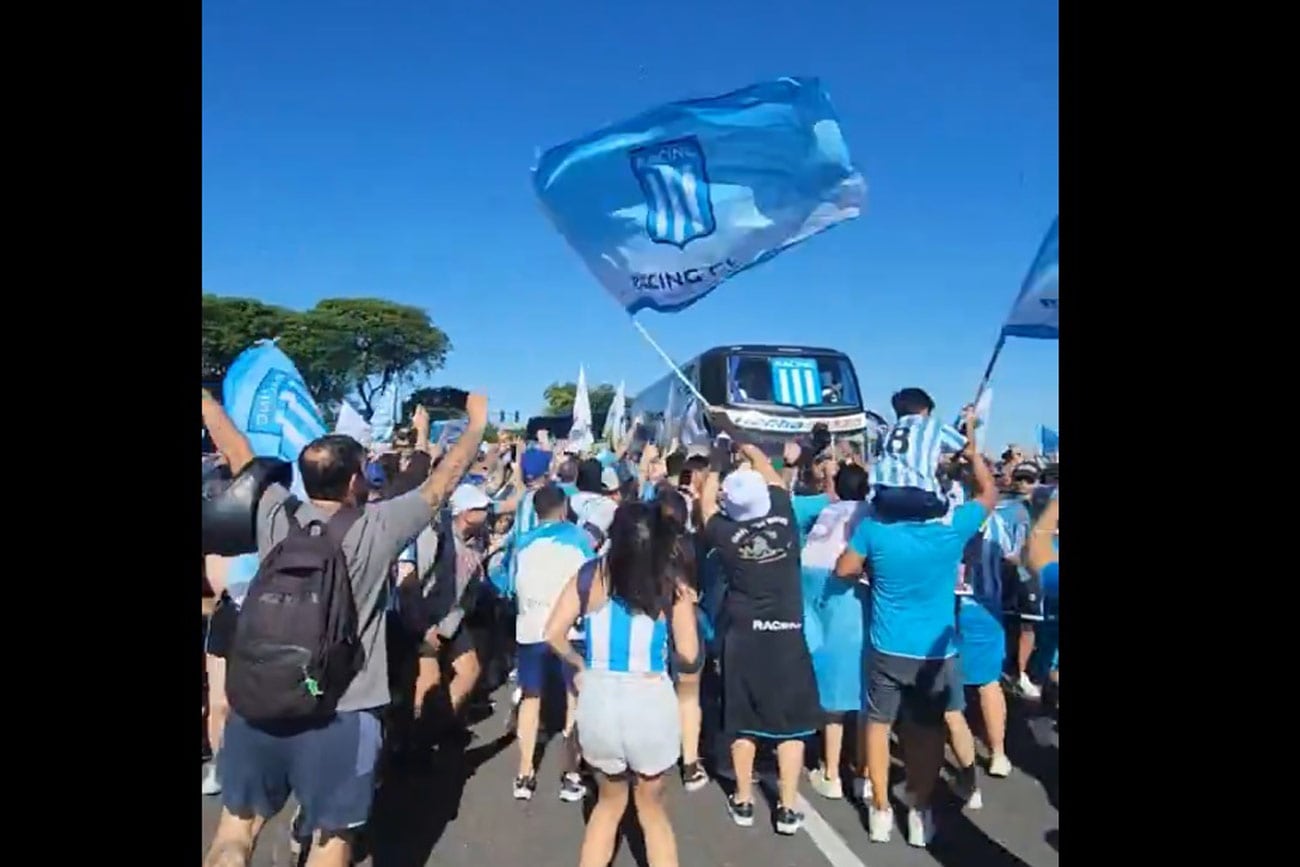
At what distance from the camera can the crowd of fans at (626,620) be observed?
3318mm

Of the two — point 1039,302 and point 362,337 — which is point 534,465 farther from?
point 362,337

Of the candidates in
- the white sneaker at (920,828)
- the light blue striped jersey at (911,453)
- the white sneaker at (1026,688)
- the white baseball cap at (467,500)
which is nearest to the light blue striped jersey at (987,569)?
the light blue striped jersey at (911,453)

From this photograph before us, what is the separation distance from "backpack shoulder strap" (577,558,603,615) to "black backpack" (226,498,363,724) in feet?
2.87

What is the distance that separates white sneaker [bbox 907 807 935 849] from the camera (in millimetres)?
4539

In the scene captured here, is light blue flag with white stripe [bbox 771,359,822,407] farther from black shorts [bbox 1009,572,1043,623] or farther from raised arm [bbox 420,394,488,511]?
raised arm [bbox 420,394,488,511]

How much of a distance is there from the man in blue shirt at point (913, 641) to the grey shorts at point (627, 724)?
1.38 meters

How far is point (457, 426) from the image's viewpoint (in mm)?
7074

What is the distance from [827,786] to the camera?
5172 mm

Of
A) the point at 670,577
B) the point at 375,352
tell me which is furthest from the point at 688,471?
the point at 375,352

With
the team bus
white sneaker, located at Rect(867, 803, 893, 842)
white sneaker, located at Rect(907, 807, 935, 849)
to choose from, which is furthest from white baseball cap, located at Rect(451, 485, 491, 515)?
the team bus

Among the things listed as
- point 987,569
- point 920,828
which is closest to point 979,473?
point 987,569
